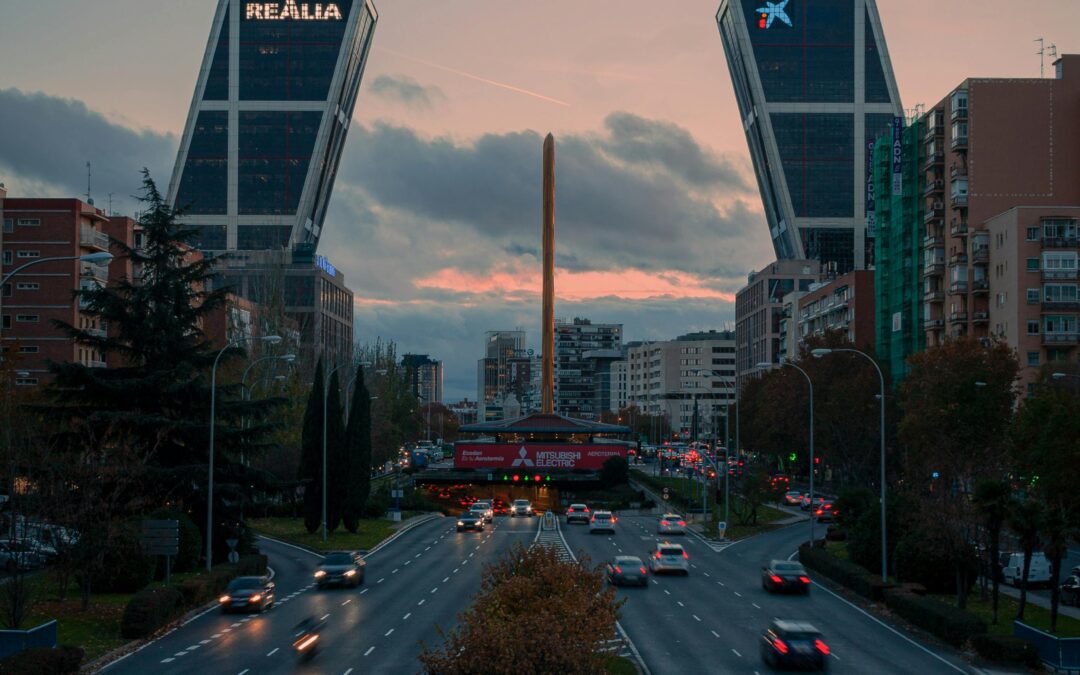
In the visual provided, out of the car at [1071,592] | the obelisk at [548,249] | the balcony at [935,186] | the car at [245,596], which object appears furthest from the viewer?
the obelisk at [548,249]

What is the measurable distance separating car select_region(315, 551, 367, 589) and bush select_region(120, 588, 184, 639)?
32.0 ft

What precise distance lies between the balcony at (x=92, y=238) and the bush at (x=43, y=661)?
250ft

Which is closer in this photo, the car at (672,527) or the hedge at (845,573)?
the hedge at (845,573)

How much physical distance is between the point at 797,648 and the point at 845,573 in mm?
19686

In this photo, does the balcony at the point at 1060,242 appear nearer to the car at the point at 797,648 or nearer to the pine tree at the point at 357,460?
the pine tree at the point at 357,460

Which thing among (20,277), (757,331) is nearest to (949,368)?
(20,277)

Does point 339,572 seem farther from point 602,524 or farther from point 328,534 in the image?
point 602,524

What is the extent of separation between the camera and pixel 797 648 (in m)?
29.6

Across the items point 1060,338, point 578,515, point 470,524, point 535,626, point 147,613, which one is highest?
point 1060,338

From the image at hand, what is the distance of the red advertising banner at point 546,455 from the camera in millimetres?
120500

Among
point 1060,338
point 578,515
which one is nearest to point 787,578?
point 578,515

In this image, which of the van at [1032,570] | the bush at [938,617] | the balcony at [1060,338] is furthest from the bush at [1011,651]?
the balcony at [1060,338]

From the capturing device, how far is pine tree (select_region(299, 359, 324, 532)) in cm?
6938

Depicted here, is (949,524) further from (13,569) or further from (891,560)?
(13,569)
